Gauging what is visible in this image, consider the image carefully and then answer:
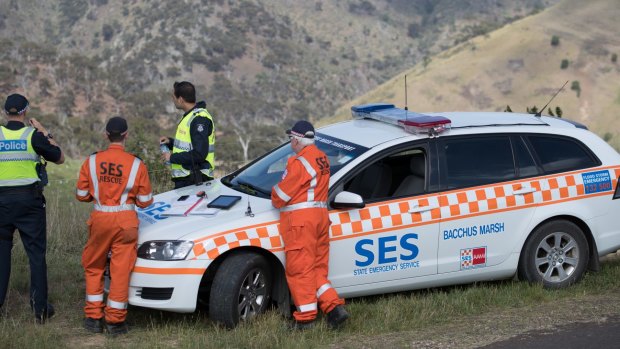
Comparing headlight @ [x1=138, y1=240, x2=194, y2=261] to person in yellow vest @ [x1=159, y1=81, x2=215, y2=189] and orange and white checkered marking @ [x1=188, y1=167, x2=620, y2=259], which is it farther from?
person in yellow vest @ [x1=159, y1=81, x2=215, y2=189]

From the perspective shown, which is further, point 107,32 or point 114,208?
point 107,32

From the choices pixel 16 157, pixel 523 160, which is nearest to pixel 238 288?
pixel 16 157

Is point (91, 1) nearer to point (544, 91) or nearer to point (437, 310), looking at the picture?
point (544, 91)

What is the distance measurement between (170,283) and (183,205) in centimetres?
86

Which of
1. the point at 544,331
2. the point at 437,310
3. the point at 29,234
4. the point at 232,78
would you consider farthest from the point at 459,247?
the point at 232,78

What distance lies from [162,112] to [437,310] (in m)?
56.3

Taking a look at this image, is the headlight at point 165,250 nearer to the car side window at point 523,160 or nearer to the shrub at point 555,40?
the car side window at point 523,160

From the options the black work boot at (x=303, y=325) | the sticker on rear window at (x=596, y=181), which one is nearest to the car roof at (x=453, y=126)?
the sticker on rear window at (x=596, y=181)

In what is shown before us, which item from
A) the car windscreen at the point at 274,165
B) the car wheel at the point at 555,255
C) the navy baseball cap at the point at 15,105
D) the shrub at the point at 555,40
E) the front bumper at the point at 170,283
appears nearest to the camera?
the front bumper at the point at 170,283

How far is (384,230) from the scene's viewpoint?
6.88 metres

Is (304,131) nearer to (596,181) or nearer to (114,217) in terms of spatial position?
(114,217)

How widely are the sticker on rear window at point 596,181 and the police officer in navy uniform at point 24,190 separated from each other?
4383mm

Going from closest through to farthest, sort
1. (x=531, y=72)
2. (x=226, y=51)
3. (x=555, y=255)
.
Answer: (x=555, y=255) < (x=531, y=72) < (x=226, y=51)

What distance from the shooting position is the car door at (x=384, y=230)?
680cm
